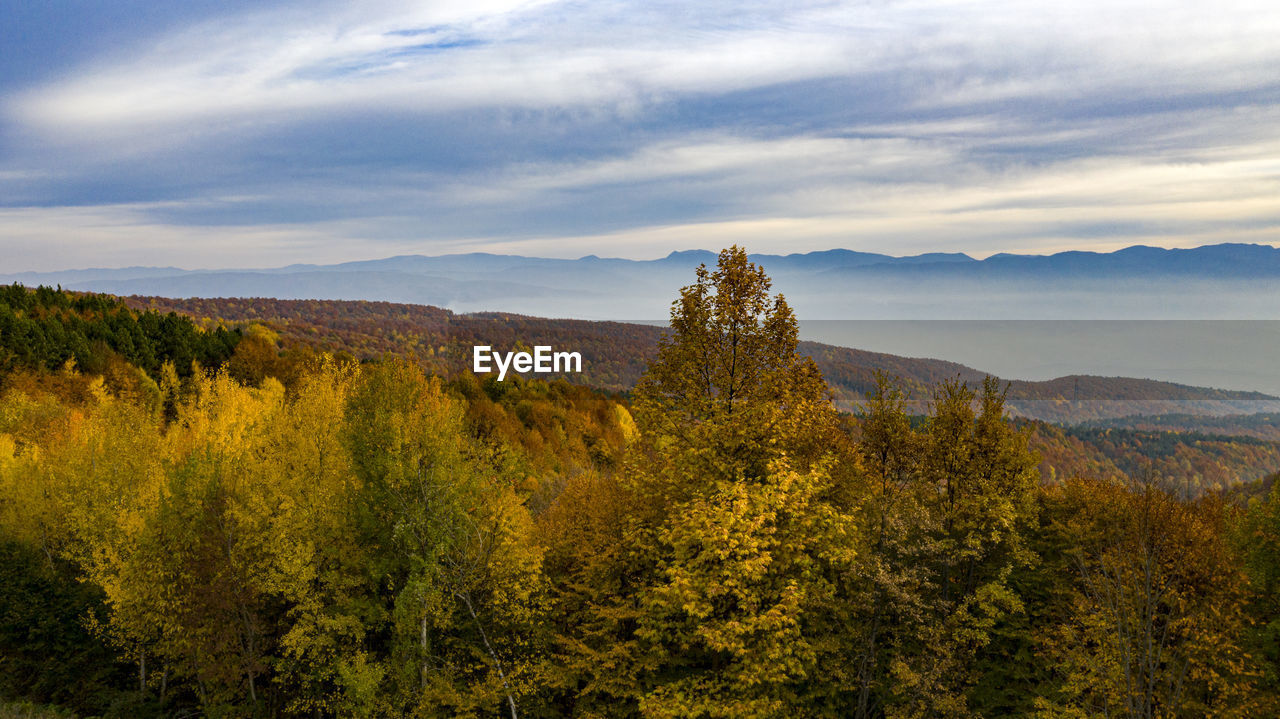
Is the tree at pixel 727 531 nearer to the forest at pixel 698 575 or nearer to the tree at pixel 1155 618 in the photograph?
the forest at pixel 698 575

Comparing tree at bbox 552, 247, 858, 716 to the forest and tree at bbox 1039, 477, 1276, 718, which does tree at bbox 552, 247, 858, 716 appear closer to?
A: the forest

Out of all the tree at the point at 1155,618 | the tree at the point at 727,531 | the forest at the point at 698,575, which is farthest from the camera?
Answer: the forest at the point at 698,575

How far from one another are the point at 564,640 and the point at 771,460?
39.3ft

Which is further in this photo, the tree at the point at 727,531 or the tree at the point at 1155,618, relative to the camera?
the tree at the point at 727,531

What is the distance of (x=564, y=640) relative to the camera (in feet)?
103

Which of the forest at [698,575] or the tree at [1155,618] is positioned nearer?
the tree at [1155,618]

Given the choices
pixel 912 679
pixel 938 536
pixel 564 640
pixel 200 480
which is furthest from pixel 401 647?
pixel 938 536

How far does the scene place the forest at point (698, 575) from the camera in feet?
92.7

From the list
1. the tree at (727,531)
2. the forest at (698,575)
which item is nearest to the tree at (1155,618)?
the forest at (698,575)

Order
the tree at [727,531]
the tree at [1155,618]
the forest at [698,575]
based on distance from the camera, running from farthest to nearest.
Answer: the forest at [698,575] < the tree at [727,531] < the tree at [1155,618]

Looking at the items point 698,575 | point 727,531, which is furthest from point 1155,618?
point 698,575

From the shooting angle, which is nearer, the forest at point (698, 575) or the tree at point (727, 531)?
the tree at point (727, 531)

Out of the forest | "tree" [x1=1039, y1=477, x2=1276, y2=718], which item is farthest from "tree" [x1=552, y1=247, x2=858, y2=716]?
"tree" [x1=1039, y1=477, x2=1276, y2=718]

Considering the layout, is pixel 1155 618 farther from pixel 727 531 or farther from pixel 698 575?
pixel 698 575
